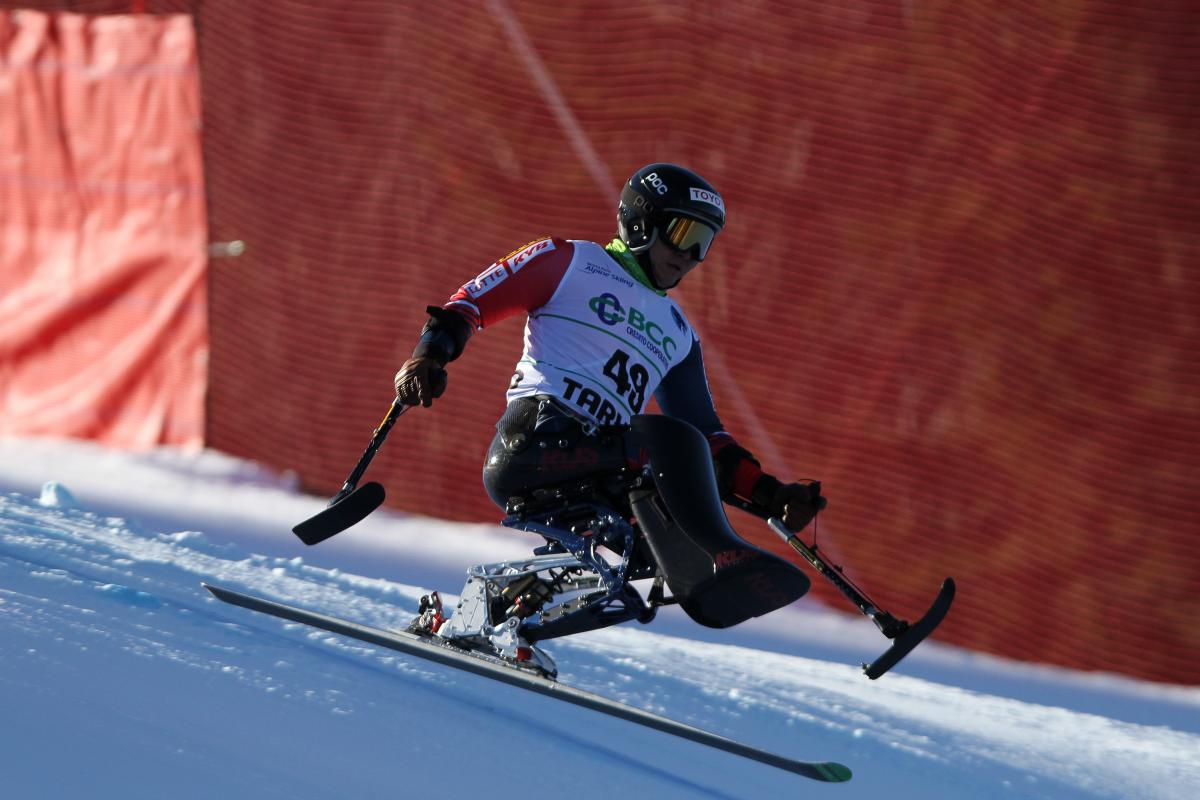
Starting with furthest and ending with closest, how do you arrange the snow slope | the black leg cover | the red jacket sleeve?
1. the red jacket sleeve
2. the black leg cover
3. the snow slope

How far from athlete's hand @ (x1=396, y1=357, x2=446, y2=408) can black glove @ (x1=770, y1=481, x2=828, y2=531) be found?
39.2 inches

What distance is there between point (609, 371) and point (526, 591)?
0.66 metres

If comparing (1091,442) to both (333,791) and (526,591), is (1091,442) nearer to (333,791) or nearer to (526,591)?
(526,591)

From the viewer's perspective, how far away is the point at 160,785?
9.30 ft

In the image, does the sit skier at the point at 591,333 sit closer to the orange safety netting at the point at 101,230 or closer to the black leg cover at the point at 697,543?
the black leg cover at the point at 697,543

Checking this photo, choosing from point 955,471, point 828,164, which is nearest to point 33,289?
point 828,164

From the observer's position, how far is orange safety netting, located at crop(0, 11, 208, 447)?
8680mm

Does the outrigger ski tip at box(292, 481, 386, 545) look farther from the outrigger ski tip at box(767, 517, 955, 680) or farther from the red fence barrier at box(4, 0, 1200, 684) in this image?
the red fence barrier at box(4, 0, 1200, 684)

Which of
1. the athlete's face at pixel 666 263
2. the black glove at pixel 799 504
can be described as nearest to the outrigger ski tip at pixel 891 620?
the black glove at pixel 799 504

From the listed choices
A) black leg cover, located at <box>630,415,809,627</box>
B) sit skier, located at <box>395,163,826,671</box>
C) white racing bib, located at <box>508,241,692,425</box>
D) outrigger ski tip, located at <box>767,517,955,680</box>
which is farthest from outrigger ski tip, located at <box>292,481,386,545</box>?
outrigger ski tip, located at <box>767,517,955,680</box>

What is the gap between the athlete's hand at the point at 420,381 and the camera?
369 centimetres

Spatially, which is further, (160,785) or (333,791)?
(333,791)

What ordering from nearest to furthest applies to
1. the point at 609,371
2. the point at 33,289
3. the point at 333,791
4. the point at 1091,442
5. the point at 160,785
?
1. the point at 160,785
2. the point at 333,791
3. the point at 609,371
4. the point at 1091,442
5. the point at 33,289

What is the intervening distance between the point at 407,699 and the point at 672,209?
4.94 feet
